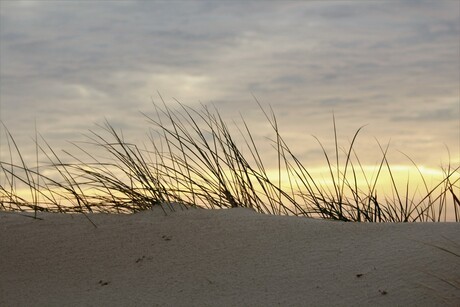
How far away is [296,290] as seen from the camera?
92.4 inches

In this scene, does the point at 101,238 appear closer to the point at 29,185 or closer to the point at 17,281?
the point at 17,281

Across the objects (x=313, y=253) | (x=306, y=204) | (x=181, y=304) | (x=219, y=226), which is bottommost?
(x=181, y=304)

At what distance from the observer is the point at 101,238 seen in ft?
9.84

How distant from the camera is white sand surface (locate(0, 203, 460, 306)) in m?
2.32

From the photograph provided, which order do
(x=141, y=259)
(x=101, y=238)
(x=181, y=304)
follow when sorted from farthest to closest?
(x=101, y=238)
(x=141, y=259)
(x=181, y=304)

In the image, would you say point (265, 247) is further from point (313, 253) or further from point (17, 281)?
point (17, 281)

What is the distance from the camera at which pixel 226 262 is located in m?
2.62

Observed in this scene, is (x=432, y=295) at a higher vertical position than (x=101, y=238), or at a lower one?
lower

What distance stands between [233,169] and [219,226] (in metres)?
0.61

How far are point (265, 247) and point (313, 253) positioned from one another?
8.1 inches

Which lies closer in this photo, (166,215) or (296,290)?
(296,290)

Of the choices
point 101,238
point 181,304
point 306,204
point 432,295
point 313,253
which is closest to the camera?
point 432,295

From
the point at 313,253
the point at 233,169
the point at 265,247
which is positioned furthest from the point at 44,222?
the point at 313,253

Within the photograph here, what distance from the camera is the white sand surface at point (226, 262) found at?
7.61ft
